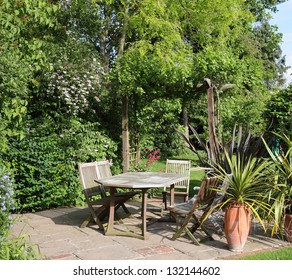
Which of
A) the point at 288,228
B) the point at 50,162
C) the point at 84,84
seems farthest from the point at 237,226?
the point at 84,84

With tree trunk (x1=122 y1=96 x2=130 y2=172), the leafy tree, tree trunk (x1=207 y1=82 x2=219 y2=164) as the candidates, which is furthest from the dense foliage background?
tree trunk (x1=207 y1=82 x2=219 y2=164)

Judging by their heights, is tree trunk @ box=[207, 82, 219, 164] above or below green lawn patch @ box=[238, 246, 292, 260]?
above

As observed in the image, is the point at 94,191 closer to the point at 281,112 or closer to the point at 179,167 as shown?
the point at 179,167

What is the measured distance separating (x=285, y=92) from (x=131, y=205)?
12.4 feet

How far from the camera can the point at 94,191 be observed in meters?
6.25

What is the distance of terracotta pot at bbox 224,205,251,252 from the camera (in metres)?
4.91

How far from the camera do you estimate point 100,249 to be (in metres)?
4.98

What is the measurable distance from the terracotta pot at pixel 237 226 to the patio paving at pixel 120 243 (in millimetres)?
125

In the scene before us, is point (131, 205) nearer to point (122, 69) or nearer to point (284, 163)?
point (122, 69)

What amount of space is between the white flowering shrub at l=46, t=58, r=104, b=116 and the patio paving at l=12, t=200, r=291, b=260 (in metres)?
2.78

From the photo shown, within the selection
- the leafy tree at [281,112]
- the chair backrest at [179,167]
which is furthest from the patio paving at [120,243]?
the leafy tree at [281,112]

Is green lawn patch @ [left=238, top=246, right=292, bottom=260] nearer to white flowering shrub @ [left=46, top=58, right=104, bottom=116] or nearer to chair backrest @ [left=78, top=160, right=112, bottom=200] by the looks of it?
chair backrest @ [left=78, top=160, right=112, bottom=200]

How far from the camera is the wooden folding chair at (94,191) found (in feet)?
19.5
